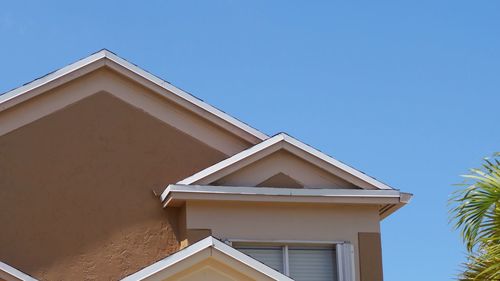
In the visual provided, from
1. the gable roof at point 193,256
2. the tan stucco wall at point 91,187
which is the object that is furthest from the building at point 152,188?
the gable roof at point 193,256

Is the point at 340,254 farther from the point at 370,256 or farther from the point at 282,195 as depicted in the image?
the point at 282,195

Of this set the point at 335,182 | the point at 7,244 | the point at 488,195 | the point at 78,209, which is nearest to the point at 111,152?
the point at 78,209

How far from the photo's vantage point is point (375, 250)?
1845 cm

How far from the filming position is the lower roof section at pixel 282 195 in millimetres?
17891

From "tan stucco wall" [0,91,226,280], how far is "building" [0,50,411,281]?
16 mm

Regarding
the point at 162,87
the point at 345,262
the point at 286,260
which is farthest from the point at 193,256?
the point at 162,87

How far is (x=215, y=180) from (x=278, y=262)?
165 centimetres

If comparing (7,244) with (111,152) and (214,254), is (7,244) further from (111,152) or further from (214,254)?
(214,254)

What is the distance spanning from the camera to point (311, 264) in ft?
59.7

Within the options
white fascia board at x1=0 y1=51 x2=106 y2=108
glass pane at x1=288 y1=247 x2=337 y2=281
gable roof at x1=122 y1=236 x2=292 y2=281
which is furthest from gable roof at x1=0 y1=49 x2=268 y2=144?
gable roof at x1=122 y1=236 x2=292 y2=281

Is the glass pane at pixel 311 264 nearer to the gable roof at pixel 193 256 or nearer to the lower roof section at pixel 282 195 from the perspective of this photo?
the lower roof section at pixel 282 195

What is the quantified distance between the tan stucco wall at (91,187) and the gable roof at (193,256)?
307cm

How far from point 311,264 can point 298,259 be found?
0.23 m

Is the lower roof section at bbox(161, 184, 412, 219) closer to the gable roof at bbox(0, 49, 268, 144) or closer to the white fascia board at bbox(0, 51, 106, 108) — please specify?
the gable roof at bbox(0, 49, 268, 144)
